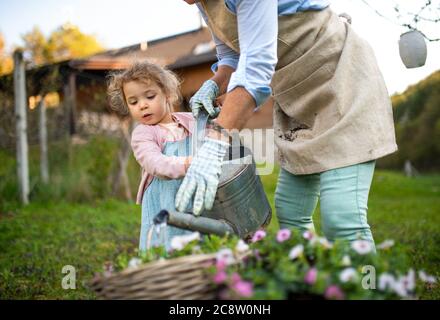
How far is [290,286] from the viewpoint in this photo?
47.5 inches

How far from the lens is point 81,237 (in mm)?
4895

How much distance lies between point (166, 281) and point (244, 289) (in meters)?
0.18

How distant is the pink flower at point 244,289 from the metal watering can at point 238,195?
17.2 inches

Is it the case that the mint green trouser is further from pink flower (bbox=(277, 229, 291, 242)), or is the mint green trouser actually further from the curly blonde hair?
the curly blonde hair

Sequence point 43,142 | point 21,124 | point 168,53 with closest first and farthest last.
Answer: point 21,124 < point 43,142 < point 168,53

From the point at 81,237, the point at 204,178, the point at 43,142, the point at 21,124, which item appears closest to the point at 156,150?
the point at 204,178

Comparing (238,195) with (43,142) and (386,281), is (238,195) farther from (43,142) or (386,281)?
(43,142)

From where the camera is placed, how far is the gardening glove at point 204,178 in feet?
5.35

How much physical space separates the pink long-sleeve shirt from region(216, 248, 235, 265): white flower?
0.63 meters

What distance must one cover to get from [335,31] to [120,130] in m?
5.86

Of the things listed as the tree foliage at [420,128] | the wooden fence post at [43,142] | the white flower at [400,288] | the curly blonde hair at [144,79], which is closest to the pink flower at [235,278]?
the white flower at [400,288]

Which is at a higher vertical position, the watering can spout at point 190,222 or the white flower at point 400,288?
the watering can spout at point 190,222

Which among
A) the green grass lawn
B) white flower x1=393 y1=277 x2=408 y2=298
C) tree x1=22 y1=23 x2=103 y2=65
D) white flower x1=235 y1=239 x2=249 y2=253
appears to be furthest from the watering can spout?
tree x1=22 y1=23 x2=103 y2=65

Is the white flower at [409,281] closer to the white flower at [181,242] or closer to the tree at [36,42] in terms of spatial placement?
the white flower at [181,242]
